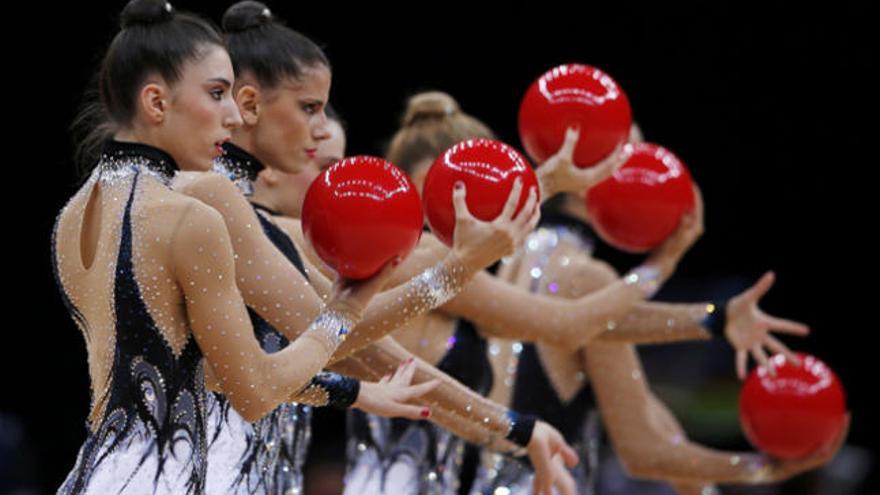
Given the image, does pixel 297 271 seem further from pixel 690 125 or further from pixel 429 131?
pixel 690 125

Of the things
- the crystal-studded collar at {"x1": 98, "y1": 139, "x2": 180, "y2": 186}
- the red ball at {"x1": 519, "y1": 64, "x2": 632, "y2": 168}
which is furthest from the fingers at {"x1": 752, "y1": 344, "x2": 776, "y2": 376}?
the crystal-studded collar at {"x1": 98, "y1": 139, "x2": 180, "y2": 186}

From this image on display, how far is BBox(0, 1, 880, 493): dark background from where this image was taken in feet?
20.4

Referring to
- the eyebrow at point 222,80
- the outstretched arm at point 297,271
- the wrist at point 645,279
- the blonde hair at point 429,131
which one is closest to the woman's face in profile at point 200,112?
the eyebrow at point 222,80

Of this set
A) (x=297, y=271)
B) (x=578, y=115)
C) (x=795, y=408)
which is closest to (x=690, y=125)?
(x=795, y=408)

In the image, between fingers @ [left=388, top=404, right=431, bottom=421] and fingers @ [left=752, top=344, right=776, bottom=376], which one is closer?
fingers @ [left=388, top=404, right=431, bottom=421]

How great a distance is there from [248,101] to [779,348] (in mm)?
1683

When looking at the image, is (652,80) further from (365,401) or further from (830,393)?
(365,401)

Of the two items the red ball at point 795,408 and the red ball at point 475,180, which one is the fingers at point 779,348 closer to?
the red ball at point 795,408

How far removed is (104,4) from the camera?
5.85m

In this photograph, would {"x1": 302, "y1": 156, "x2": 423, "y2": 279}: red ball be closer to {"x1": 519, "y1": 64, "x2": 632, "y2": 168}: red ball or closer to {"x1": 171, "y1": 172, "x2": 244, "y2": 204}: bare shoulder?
{"x1": 171, "y1": 172, "x2": 244, "y2": 204}: bare shoulder

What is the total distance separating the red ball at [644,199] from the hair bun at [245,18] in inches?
42.5

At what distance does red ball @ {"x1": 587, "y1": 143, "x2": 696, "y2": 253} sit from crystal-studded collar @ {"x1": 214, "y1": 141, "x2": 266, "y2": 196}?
3.65 ft

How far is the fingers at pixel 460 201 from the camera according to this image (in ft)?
7.71

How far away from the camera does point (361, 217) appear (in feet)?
7.19
